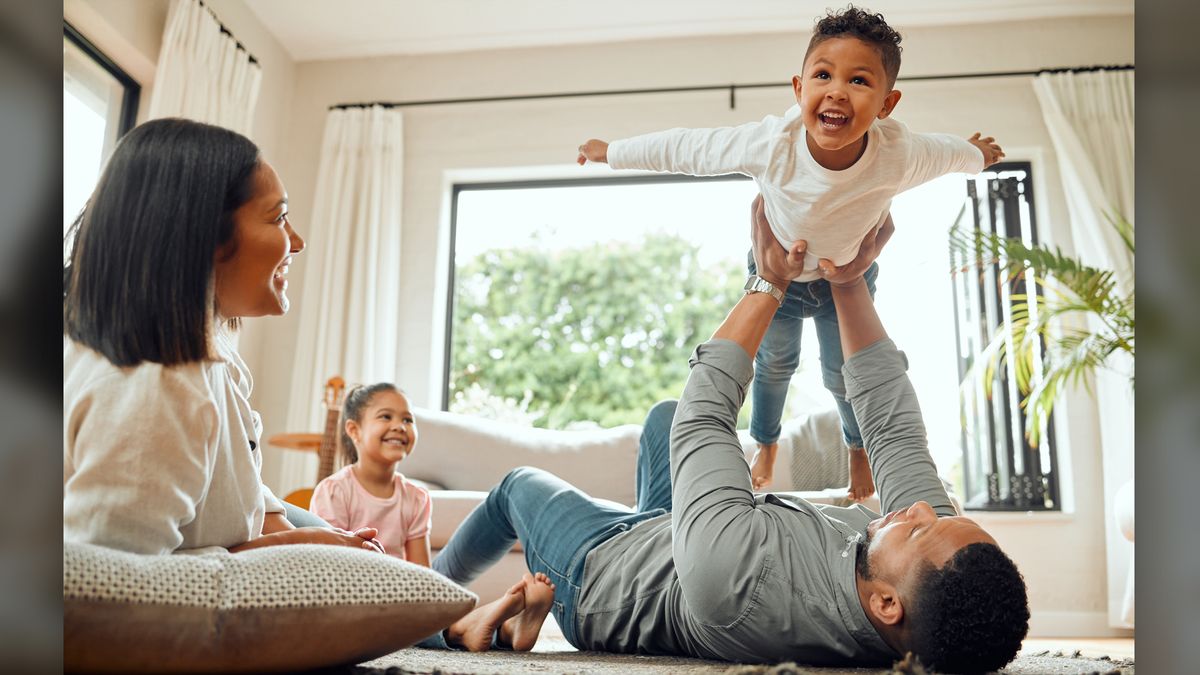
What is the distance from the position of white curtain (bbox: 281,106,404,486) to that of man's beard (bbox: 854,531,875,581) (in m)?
3.09

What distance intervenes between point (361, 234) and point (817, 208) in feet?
9.87

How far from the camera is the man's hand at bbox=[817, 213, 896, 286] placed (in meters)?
1.62

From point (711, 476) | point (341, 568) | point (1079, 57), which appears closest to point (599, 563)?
point (711, 476)

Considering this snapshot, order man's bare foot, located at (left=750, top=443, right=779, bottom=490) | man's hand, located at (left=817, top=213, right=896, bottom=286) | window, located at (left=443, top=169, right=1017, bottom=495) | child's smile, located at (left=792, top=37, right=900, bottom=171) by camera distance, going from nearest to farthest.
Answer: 1. child's smile, located at (left=792, top=37, right=900, bottom=171)
2. man's hand, located at (left=817, top=213, right=896, bottom=286)
3. man's bare foot, located at (left=750, top=443, right=779, bottom=490)
4. window, located at (left=443, top=169, right=1017, bottom=495)

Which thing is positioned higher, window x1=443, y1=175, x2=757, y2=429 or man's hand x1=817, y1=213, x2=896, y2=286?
window x1=443, y1=175, x2=757, y2=429

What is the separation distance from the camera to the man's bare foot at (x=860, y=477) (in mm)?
2004

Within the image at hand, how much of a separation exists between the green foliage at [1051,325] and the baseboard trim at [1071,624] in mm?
770

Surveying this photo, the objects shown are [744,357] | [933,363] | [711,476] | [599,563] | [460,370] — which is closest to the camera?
[711,476]

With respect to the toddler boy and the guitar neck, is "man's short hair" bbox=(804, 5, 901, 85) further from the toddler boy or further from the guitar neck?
the guitar neck

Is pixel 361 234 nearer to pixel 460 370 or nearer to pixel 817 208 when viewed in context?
pixel 817 208

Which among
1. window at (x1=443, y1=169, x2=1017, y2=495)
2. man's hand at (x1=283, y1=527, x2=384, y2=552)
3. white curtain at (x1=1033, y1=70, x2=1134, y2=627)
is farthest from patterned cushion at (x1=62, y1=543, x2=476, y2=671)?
window at (x1=443, y1=169, x2=1017, y2=495)

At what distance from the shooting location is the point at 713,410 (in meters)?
1.26

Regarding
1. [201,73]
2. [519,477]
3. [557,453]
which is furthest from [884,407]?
[201,73]

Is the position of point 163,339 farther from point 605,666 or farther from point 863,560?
point 863,560
